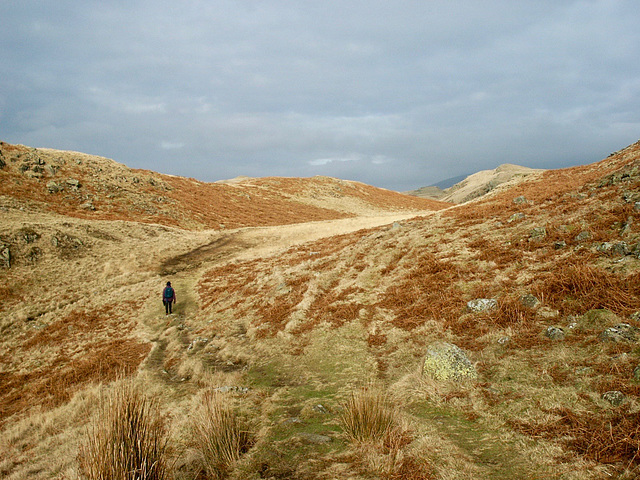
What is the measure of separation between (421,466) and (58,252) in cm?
3318

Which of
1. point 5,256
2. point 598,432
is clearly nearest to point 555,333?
point 598,432

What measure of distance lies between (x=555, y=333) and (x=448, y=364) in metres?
2.53

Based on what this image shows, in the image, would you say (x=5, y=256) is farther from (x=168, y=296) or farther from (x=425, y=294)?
(x=425, y=294)

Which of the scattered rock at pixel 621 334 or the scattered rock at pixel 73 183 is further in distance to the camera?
the scattered rock at pixel 73 183

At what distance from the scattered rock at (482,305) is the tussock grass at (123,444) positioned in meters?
8.50

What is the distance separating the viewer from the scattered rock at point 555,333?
7258 millimetres

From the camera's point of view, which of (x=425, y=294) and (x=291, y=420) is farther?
(x=425, y=294)

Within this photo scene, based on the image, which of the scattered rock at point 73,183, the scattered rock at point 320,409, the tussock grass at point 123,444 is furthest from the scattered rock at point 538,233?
the scattered rock at point 73,183

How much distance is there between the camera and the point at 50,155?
4697 cm

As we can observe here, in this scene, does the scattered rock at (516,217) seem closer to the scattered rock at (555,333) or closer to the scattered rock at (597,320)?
the scattered rock at (597,320)

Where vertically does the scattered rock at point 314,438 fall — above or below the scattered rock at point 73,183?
below

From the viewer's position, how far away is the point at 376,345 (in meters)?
10.1

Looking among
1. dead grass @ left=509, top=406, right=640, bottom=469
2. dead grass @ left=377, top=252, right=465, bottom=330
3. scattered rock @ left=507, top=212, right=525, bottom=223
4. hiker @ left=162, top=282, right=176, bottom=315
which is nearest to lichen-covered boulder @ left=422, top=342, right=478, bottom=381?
dead grass @ left=509, top=406, right=640, bottom=469

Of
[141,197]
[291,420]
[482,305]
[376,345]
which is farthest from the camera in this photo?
[141,197]
